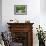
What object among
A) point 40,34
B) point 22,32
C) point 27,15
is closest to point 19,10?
point 27,15

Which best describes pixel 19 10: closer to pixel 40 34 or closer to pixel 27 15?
pixel 27 15

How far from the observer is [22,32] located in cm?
581

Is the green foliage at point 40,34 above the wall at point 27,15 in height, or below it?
below

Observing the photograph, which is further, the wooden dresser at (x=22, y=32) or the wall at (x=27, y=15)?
the wall at (x=27, y=15)

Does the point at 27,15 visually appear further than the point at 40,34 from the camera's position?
Yes

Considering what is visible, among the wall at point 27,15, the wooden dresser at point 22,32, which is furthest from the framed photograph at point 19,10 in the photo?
the wooden dresser at point 22,32

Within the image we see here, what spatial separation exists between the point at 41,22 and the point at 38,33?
67cm

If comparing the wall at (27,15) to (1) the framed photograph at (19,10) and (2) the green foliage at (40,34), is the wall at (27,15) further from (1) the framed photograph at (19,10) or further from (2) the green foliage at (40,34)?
(2) the green foliage at (40,34)

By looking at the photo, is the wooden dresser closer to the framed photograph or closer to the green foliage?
the green foliage

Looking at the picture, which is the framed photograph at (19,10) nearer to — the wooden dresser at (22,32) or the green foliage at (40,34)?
the wooden dresser at (22,32)

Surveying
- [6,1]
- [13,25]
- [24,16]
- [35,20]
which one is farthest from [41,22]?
[6,1]

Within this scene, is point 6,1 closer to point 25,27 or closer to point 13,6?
point 13,6

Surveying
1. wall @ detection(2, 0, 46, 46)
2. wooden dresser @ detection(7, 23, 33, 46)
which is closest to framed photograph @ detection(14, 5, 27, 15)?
wall @ detection(2, 0, 46, 46)

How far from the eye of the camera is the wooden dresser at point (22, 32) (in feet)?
18.8
